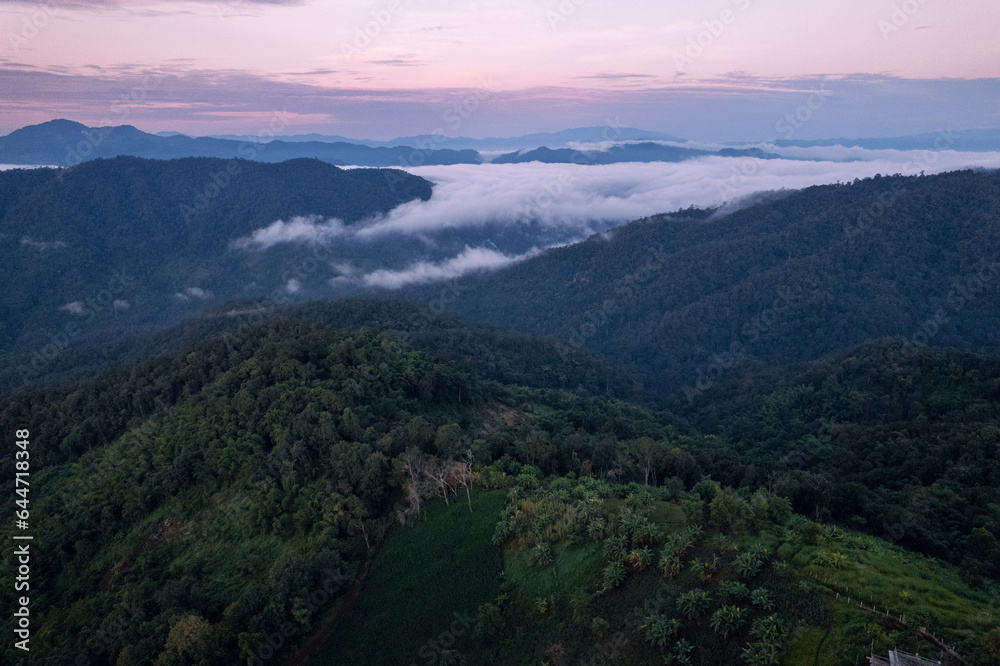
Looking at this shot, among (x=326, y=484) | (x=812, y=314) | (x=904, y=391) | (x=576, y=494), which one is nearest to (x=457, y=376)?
(x=326, y=484)

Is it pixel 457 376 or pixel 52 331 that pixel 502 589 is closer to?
pixel 457 376

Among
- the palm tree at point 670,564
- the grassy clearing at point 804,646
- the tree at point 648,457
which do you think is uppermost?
the grassy clearing at point 804,646

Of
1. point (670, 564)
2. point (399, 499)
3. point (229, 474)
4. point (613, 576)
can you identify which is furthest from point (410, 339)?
point (670, 564)

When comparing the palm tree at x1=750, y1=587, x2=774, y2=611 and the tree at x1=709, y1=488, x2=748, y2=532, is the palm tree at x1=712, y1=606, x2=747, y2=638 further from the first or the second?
the tree at x1=709, y1=488, x2=748, y2=532

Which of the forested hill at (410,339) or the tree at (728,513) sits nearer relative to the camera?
the tree at (728,513)

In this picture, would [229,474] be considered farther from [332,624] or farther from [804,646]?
[804,646]

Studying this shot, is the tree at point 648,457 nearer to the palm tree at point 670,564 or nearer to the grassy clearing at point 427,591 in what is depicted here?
the grassy clearing at point 427,591

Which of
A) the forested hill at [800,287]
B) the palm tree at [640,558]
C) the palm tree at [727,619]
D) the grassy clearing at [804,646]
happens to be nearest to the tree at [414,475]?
the palm tree at [640,558]
